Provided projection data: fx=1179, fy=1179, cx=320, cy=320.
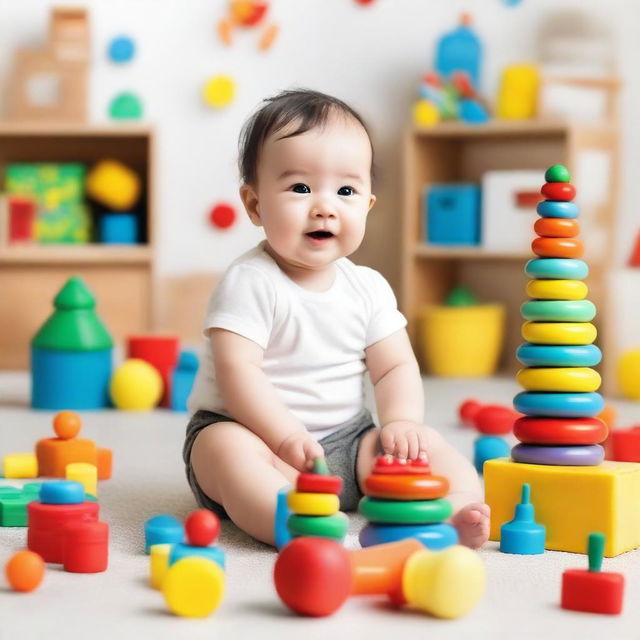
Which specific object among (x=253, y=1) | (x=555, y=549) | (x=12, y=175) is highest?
(x=253, y=1)

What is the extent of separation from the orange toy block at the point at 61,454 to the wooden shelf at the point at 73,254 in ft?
5.03

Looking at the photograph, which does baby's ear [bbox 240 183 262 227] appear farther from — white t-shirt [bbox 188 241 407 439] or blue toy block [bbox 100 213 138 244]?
blue toy block [bbox 100 213 138 244]

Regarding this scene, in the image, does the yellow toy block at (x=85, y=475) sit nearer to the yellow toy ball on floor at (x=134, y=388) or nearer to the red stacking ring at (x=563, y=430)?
the red stacking ring at (x=563, y=430)

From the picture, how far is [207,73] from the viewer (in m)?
3.25

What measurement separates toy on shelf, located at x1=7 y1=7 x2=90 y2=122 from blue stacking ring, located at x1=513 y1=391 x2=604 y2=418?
7.13ft

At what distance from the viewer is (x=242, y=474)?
1155 mm

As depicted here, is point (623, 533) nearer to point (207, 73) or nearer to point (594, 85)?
point (594, 85)

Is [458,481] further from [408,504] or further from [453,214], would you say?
[453,214]

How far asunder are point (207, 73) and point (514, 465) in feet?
7.57

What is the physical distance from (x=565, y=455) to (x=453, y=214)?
1977mm

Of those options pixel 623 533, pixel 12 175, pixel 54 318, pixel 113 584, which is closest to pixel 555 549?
pixel 623 533

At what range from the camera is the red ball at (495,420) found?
1893 millimetres

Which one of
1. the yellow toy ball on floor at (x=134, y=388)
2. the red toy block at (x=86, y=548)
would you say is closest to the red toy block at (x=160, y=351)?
the yellow toy ball on floor at (x=134, y=388)

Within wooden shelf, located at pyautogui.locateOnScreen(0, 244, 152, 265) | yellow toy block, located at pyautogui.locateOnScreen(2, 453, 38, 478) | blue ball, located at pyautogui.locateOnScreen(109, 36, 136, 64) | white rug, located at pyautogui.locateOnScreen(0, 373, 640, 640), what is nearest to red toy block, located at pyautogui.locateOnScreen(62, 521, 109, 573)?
white rug, located at pyautogui.locateOnScreen(0, 373, 640, 640)
